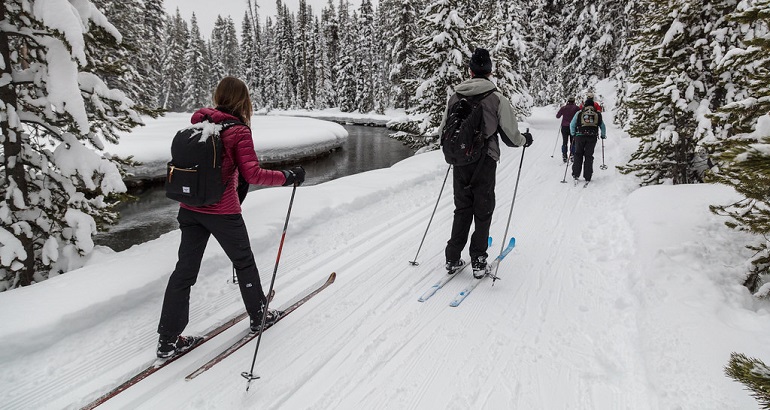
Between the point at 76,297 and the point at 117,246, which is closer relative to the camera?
the point at 76,297

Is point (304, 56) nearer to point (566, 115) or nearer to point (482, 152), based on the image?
point (566, 115)

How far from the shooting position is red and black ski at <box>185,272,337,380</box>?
3.13 meters

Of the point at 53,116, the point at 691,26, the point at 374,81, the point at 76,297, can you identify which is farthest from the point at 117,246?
the point at 374,81

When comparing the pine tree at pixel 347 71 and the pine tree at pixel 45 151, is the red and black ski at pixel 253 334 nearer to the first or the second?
the pine tree at pixel 45 151

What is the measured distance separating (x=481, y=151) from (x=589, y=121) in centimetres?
671

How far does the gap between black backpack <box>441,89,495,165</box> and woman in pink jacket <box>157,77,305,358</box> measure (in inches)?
73.8

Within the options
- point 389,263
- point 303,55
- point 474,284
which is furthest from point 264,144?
point 303,55

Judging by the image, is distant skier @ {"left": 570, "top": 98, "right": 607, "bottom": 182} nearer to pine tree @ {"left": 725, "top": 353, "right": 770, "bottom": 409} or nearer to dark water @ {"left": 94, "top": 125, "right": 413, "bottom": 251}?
pine tree @ {"left": 725, "top": 353, "right": 770, "bottom": 409}

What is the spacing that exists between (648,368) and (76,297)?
497cm

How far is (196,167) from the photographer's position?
2980mm

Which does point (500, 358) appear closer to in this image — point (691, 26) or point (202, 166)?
point (202, 166)

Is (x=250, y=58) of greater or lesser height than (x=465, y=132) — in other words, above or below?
above

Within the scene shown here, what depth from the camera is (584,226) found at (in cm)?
650

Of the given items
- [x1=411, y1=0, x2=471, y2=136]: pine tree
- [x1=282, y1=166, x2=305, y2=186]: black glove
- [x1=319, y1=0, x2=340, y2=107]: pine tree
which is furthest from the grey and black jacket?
[x1=319, y1=0, x2=340, y2=107]: pine tree
